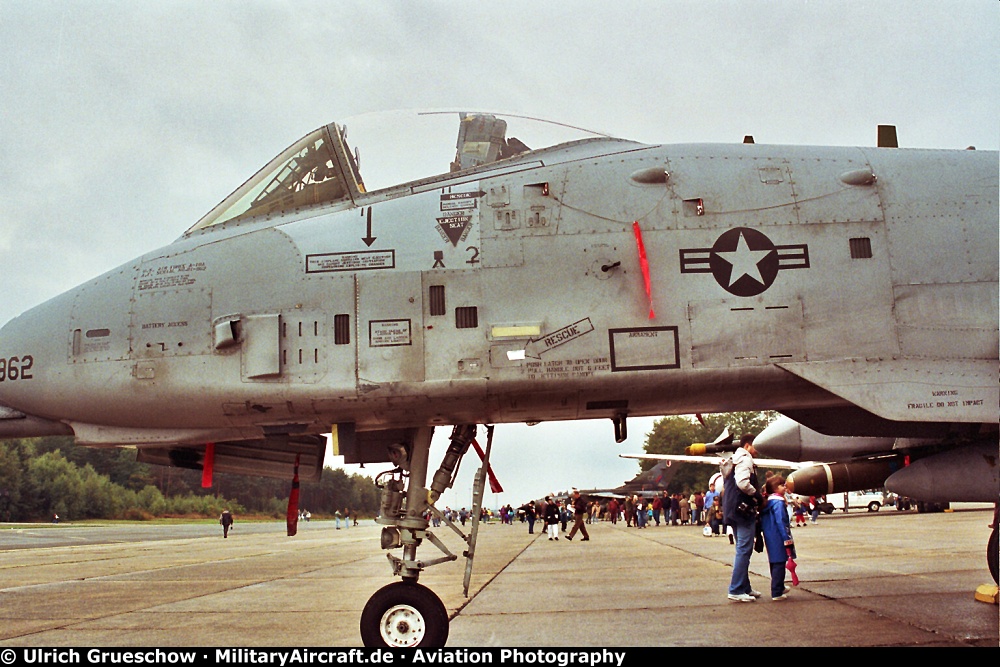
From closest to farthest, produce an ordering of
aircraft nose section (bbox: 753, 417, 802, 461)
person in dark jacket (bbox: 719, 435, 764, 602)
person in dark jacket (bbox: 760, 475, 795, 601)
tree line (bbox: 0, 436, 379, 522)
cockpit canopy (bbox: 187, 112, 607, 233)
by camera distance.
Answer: cockpit canopy (bbox: 187, 112, 607, 233), person in dark jacket (bbox: 719, 435, 764, 602), person in dark jacket (bbox: 760, 475, 795, 601), aircraft nose section (bbox: 753, 417, 802, 461), tree line (bbox: 0, 436, 379, 522)

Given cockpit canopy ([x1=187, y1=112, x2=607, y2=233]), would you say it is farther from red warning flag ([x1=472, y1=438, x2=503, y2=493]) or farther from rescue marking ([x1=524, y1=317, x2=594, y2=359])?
red warning flag ([x1=472, y1=438, x2=503, y2=493])

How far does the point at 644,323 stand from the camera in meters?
5.08

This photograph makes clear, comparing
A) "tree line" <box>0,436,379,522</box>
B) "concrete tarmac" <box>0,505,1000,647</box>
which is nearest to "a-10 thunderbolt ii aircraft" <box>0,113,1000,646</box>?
"concrete tarmac" <box>0,505,1000,647</box>

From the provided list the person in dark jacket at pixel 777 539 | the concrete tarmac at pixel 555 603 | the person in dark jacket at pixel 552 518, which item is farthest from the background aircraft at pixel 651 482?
the person in dark jacket at pixel 777 539

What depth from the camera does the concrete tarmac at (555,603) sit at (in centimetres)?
580

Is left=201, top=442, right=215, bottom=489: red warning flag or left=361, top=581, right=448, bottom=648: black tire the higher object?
left=201, top=442, right=215, bottom=489: red warning flag

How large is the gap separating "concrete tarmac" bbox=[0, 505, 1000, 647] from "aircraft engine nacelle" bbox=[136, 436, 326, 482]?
4.28 ft

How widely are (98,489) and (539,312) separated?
7060 centimetres

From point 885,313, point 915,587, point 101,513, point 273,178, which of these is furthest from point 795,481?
point 101,513

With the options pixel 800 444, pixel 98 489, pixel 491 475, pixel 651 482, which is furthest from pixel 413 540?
pixel 98 489

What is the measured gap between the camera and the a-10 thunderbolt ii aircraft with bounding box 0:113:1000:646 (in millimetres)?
5062

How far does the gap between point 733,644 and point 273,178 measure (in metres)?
4.75

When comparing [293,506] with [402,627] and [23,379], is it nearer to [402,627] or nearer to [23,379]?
[402,627]

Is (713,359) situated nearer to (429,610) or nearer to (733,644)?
(733,644)
